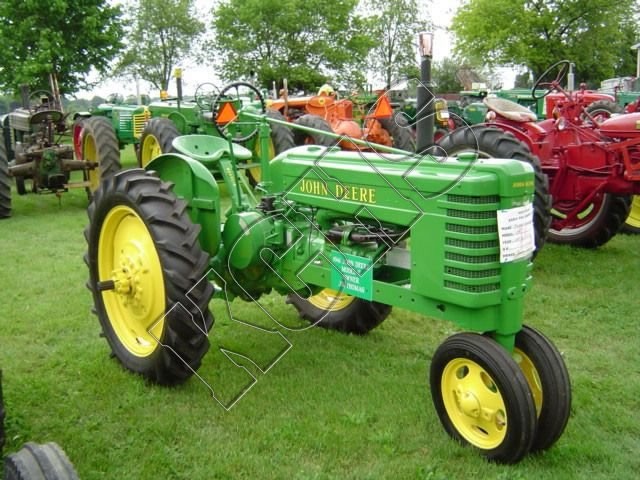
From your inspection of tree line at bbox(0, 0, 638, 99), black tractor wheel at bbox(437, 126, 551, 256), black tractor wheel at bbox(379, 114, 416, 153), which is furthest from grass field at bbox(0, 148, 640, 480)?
tree line at bbox(0, 0, 638, 99)

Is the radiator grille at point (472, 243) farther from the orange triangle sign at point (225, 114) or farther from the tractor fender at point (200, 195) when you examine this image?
the orange triangle sign at point (225, 114)

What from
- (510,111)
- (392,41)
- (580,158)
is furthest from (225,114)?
(392,41)

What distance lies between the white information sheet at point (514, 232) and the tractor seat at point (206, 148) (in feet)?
6.40

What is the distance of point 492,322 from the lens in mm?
2904

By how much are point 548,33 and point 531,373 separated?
35.8 meters

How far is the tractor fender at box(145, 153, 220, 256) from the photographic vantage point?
3.86m

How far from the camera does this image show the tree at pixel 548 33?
113 feet

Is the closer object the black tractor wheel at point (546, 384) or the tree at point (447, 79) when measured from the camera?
the black tractor wheel at point (546, 384)

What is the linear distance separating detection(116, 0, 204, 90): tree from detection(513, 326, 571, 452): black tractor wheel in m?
43.0

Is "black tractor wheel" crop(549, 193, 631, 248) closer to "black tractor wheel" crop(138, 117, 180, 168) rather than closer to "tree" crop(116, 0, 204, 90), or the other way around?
"black tractor wheel" crop(138, 117, 180, 168)

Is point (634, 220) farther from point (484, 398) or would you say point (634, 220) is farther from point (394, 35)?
point (394, 35)

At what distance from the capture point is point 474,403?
2.92 meters

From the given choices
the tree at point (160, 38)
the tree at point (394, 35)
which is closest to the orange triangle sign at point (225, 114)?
the tree at point (394, 35)

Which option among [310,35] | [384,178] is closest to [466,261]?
[384,178]
